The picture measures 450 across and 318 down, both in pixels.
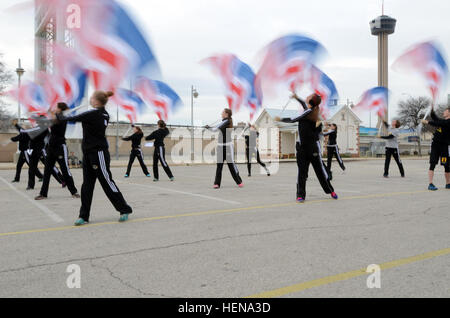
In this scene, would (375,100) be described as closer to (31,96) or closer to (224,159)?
(224,159)

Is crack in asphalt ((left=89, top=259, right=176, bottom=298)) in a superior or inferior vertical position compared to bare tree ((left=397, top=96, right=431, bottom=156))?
inferior

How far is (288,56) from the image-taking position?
45.0 feet

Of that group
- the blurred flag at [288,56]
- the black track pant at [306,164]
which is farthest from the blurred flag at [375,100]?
the black track pant at [306,164]

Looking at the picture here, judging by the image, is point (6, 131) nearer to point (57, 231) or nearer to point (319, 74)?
point (319, 74)

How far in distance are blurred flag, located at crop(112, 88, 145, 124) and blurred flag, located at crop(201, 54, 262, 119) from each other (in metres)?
2.91

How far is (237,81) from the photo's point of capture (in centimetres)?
1592

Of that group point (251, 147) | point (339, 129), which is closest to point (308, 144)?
point (251, 147)

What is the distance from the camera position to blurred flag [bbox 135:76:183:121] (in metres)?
14.7

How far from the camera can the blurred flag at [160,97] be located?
14.7 metres

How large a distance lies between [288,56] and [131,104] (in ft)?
18.4

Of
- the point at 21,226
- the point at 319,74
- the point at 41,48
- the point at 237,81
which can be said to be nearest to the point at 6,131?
the point at 41,48

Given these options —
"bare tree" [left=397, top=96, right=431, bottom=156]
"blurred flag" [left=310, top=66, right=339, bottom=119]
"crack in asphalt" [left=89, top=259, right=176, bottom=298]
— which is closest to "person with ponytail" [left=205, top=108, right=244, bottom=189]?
"blurred flag" [left=310, top=66, right=339, bottom=119]

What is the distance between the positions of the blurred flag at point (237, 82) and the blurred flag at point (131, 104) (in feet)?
9.53

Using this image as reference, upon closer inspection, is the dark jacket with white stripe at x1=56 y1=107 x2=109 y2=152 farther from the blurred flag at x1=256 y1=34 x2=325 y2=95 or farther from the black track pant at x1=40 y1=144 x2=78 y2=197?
the blurred flag at x1=256 y1=34 x2=325 y2=95
